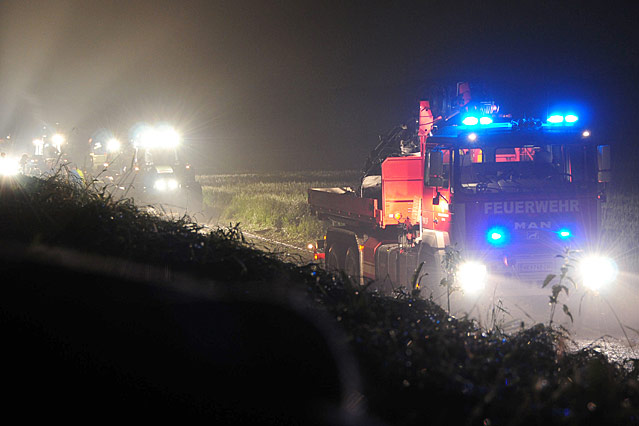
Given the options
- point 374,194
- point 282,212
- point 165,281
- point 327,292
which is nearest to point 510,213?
point 374,194

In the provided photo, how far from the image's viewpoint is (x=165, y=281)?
4.10 metres

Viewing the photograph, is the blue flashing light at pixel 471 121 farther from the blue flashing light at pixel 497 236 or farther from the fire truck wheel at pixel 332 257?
the fire truck wheel at pixel 332 257

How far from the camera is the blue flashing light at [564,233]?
10.1 m

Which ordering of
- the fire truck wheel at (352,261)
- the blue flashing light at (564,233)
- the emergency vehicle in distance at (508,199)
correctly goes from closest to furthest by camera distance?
the emergency vehicle in distance at (508,199)
the blue flashing light at (564,233)
the fire truck wheel at (352,261)

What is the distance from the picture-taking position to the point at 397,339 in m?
3.96

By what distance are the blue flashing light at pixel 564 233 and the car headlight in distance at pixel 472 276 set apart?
1.29 metres

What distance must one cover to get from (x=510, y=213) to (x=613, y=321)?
2286mm

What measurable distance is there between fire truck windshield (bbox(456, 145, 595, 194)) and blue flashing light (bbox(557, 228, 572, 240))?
615mm

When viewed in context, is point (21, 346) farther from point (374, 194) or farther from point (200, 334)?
point (374, 194)

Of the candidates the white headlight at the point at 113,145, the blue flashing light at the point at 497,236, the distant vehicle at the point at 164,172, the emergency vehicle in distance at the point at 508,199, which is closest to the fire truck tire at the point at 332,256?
the emergency vehicle in distance at the point at 508,199

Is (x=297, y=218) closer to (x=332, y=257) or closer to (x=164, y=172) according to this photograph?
(x=164, y=172)

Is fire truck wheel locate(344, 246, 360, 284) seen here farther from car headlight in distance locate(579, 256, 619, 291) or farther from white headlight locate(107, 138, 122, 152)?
white headlight locate(107, 138, 122, 152)

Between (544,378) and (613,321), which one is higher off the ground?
(544,378)

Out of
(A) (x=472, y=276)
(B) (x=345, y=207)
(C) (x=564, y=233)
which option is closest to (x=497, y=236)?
(A) (x=472, y=276)
